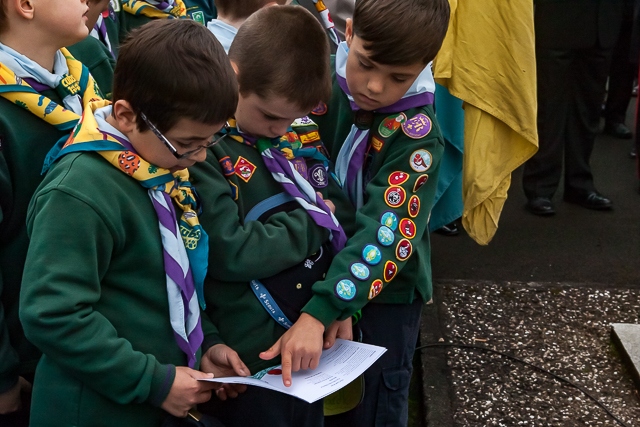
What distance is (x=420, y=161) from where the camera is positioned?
232 centimetres

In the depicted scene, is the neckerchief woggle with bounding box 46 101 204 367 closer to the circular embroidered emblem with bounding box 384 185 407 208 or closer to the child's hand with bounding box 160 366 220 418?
the child's hand with bounding box 160 366 220 418

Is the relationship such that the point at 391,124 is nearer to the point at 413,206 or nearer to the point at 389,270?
the point at 413,206

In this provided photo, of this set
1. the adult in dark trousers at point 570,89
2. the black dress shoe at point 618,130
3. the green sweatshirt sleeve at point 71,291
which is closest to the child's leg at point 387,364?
the green sweatshirt sleeve at point 71,291

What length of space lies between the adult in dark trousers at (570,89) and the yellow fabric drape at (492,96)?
2.27 meters

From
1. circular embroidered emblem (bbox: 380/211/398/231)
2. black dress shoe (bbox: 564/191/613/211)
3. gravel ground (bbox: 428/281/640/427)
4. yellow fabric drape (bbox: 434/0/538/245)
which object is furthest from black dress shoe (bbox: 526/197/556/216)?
circular embroidered emblem (bbox: 380/211/398/231)

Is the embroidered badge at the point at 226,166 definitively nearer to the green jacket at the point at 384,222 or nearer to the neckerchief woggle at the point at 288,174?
the neckerchief woggle at the point at 288,174

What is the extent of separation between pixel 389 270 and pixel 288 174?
0.40 m

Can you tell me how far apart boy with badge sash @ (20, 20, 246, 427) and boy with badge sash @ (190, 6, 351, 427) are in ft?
0.35

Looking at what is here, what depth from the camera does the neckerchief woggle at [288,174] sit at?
2145mm

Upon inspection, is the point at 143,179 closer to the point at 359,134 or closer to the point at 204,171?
the point at 204,171

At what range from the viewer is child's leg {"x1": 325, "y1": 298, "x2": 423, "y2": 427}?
2531 millimetres

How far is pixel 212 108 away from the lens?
1843 mm

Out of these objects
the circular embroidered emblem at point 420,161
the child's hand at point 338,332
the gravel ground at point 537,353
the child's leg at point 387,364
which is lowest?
the gravel ground at point 537,353

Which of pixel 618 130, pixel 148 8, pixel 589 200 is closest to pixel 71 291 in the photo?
pixel 148 8
